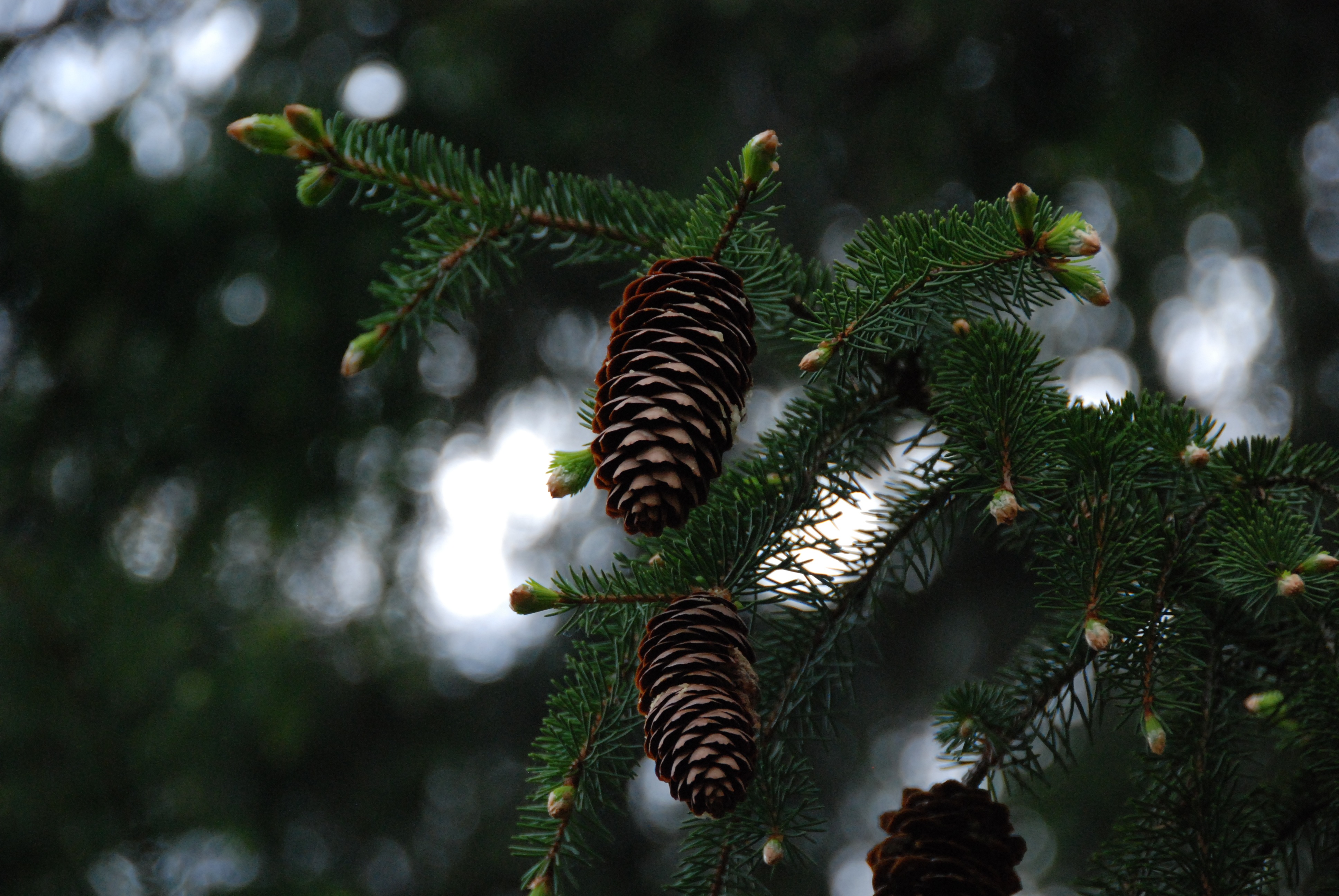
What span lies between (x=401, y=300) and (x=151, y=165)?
176 centimetres

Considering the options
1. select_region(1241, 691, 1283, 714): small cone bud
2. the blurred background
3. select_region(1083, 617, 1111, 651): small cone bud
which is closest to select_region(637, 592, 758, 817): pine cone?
select_region(1083, 617, 1111, 651): small cone bud

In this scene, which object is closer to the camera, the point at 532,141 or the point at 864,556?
the point at 864,556

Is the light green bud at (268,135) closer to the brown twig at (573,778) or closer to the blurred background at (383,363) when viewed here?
the brown twig at (573,778)

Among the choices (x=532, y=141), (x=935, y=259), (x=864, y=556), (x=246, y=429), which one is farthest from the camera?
(x=532, y=141)

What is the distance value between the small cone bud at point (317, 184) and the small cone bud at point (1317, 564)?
0.78 m

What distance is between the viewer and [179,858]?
181 cm

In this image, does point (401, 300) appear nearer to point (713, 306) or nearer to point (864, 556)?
point (713, 306)

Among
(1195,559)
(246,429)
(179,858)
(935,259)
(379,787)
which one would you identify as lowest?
(1195,559)

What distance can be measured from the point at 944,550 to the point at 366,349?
1.83 feet

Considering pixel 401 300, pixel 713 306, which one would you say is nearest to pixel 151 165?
pixel 401 300

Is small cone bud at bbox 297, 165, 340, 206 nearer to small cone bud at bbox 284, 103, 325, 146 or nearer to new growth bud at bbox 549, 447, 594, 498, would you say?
small cone bud at bbox 284, 103, 325, 146

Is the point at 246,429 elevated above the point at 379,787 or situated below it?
above

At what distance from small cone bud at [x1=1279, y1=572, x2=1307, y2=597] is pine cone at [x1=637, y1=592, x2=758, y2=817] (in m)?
0.36

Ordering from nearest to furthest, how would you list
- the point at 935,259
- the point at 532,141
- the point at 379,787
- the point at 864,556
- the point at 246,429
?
1. the point at 935,259
2. the point at 864,556
3. the point at 246,429
4. the point at 532,141
5. the point at 379,787
